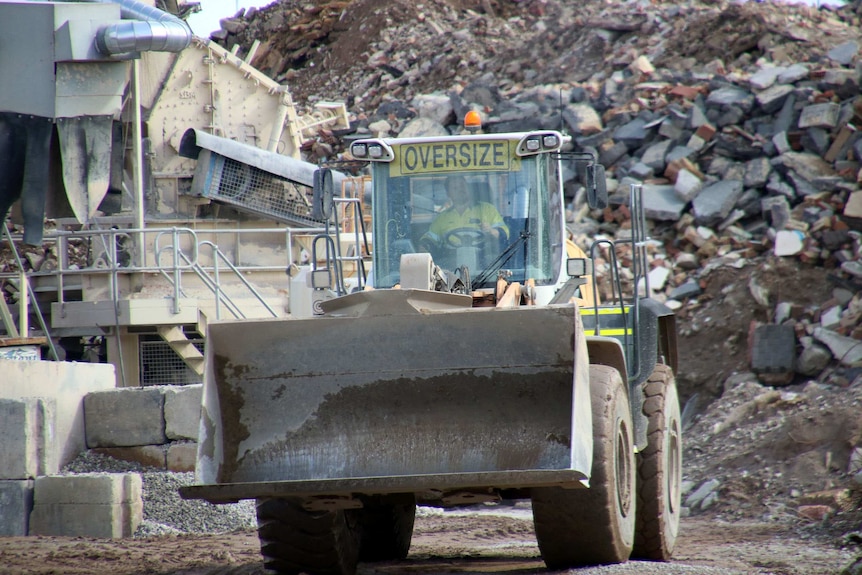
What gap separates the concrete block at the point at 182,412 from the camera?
10.4 metres

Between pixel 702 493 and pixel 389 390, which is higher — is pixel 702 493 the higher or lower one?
the lower one

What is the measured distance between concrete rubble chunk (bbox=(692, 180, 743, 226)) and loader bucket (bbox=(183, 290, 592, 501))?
534 inches

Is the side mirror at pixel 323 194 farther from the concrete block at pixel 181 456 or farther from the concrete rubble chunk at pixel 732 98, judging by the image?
the concrete rubble chunk at pixel 732 98

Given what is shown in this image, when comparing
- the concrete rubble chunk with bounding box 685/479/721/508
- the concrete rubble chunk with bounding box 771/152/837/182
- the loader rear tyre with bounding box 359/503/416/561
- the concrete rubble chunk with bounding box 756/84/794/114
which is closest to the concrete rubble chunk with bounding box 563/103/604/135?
the concrete rubble chunk with bounding box 756/84/794/114

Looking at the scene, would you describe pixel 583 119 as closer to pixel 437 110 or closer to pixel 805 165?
pixel 437 110

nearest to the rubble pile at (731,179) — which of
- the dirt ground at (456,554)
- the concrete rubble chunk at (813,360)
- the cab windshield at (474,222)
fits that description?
the concrete rubble chunk at (813,360)

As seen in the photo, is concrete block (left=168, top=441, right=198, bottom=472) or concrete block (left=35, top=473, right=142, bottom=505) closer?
concrete block (left=35, top=473, right=142, bottom=505)

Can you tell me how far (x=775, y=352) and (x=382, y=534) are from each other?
9.13 m

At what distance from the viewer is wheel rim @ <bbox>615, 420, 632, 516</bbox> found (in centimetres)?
639

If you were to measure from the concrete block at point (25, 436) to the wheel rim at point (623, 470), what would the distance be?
488cm

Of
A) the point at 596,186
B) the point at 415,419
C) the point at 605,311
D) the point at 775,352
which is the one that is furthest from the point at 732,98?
the point at 415,419

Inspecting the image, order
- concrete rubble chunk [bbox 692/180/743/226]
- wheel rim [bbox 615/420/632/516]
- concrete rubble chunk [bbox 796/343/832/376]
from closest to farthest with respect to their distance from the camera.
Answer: wheel rim [bbox 615/420/632/516], concrete rubble chunk [bbox 796/343/832/376], concrete rubble chunk [bbox 692/180/743/226]

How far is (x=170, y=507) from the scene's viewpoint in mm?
9828

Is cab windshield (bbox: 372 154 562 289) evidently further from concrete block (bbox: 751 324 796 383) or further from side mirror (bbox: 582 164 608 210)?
concrete block (bbox: 751 324 796 383)
